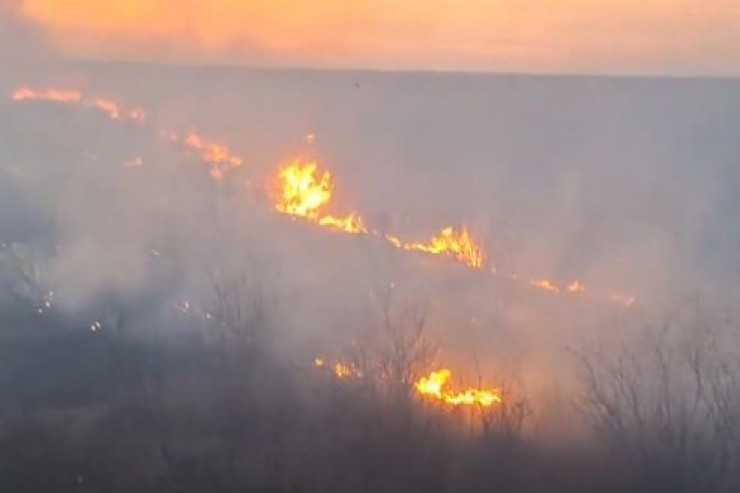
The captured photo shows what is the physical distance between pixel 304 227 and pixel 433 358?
9599 mm

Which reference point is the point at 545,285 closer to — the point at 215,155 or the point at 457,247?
the point at 457,247

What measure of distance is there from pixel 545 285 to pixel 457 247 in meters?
3.60

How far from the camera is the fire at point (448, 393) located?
3516cm

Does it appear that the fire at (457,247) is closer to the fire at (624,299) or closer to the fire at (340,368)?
the fire at (624,299)

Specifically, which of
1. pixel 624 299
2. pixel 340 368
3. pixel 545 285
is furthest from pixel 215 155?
pixel 624 299

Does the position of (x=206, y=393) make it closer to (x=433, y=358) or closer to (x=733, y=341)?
(x=433, y=358)

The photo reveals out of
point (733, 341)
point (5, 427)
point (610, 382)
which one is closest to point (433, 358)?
point (610, 382)

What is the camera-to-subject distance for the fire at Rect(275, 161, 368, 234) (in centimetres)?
4616

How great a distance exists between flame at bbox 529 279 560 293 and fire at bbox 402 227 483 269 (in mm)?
2297

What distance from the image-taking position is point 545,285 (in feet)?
138

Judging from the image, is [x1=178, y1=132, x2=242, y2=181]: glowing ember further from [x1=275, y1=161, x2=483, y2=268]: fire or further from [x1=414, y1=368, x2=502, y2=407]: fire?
[x1=414, y1=368, x2=502, y2=407]: fire

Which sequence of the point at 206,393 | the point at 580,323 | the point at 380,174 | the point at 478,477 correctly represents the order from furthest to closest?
the point at 380,174, the point at 580,323, the point at 206,393, the point at 478,477

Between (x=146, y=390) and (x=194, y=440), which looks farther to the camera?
(x=146, y=390)

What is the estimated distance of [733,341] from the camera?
114 ft
